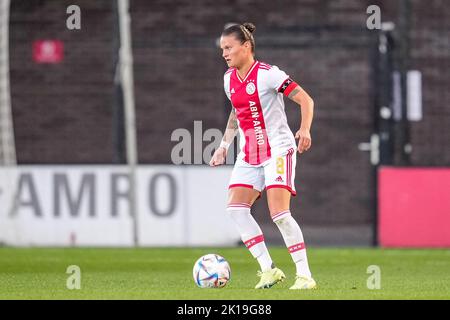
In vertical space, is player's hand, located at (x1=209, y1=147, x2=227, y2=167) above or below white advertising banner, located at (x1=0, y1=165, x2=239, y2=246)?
above

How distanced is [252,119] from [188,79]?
1028 centimetres

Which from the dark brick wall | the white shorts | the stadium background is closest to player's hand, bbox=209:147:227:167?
the white shorts

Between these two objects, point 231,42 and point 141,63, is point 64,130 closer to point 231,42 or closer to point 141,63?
point 141,63

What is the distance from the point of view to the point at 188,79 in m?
19.7

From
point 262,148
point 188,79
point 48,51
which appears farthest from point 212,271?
point 48,51

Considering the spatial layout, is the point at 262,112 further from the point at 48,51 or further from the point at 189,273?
the point at 48,51

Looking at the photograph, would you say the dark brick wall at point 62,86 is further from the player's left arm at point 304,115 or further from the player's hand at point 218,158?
the player's left arm at point 304,115

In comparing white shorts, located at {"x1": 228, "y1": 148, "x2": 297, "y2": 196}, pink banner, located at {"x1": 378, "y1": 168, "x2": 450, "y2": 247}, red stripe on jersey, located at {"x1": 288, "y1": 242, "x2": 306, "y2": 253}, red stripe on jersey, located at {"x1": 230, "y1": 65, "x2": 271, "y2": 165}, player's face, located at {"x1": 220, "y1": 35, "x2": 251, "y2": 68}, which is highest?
player's face, located at {"x1": 220, "y1": 35, "x2": 251, "y2": 68}

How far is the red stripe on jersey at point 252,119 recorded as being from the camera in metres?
9.41

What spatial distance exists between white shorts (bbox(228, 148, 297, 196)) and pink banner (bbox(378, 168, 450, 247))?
626 cm

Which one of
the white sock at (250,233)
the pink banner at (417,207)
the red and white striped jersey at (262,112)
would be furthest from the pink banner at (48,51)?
the white sock at (250,233)

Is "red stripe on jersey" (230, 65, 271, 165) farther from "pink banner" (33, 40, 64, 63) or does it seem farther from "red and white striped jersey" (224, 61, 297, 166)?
"pink banner" (33, 40, 64, 63)

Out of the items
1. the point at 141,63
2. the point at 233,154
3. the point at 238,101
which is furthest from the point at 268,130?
the point at 141,63

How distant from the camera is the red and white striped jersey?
9383 mm
